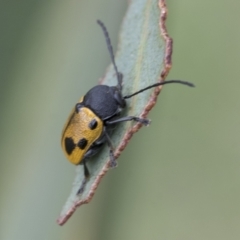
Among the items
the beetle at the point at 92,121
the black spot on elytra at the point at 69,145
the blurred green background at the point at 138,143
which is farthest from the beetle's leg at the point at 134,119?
→ the blurred green background at the point at 138,143

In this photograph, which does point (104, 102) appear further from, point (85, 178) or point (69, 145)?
point (85, 178)

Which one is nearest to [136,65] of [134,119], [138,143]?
[134,119]

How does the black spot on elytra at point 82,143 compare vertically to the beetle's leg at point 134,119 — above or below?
below

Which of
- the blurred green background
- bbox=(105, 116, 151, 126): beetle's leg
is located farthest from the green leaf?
the blurred green background

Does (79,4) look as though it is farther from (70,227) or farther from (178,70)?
(70,227)

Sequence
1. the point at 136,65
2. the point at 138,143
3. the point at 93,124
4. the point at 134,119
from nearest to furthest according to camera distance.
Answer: the point at 134,119 < the point at 136,65 < the point at 93,124 < the point at 138,143

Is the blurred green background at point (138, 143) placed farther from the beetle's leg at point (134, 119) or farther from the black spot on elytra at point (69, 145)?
the beetle's leg at point (134, 119)

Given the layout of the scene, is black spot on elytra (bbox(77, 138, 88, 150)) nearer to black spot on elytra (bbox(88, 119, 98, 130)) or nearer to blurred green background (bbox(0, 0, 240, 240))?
black spot on elytra (bbox(88, 119, 98, 130))
